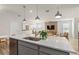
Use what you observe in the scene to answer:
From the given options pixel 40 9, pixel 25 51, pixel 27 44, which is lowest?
pixel 25 51

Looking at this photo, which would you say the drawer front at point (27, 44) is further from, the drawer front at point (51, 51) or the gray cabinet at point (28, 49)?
the drawer front at point (51, 51)

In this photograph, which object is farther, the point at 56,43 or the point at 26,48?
the point at 26,48

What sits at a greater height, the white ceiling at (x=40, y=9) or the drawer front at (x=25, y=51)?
the white ceiling at (x=40, y=9)

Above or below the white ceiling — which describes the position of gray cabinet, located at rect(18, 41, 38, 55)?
below

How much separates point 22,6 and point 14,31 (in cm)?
45

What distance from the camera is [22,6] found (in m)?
2.07

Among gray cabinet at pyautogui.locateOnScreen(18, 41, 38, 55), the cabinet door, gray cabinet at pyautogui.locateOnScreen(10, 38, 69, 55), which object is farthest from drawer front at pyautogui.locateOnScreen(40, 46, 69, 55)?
the cabinet door

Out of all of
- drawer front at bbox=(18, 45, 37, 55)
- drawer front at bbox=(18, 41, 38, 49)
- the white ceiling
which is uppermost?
the white ceiling

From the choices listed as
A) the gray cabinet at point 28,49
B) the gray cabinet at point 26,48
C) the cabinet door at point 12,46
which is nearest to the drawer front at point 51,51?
the gray cabinet at point 28,49

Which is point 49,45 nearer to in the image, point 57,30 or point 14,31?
point 57,30

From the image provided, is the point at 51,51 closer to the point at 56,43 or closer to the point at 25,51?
the point at 56,43

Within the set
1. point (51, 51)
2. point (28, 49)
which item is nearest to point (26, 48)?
point (28, 49)

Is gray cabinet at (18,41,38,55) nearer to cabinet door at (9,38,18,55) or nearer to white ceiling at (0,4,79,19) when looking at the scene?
cabinet door at (9,38,18,55)
